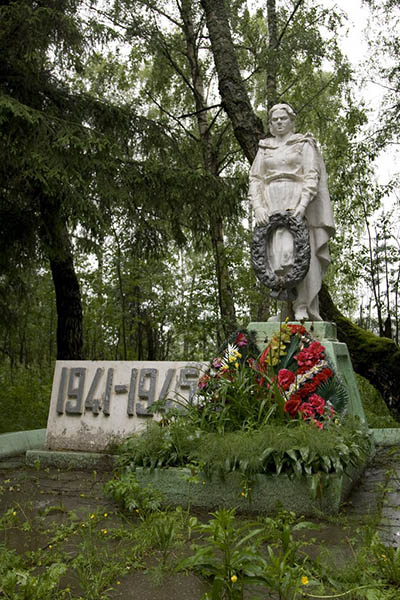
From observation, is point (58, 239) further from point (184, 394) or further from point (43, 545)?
point (43, 545)

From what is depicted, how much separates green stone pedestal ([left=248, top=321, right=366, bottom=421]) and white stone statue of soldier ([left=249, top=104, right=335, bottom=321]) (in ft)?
0.84

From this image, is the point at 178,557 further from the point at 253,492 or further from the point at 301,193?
the point at 301,193

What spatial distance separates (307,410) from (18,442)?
3.26 m

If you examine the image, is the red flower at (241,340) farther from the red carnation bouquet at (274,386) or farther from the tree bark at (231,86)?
the tree bark at (231,86)

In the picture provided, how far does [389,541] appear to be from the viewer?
2.47m

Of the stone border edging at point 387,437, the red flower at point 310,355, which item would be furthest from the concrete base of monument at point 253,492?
the stone border edging at point 387,437

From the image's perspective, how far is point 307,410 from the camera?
11.9 ft

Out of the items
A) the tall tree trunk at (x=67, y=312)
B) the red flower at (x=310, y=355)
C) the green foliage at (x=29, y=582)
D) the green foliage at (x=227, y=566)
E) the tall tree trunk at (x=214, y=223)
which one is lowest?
the green foliage at (x=29, y=582)

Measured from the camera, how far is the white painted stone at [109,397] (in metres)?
4.77

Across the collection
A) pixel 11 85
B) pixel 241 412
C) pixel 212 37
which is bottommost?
pixel 241 412

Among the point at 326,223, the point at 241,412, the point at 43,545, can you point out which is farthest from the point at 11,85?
the point at 43,545

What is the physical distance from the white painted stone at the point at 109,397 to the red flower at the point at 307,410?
1.23 m

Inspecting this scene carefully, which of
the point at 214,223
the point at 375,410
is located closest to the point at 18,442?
the point at 214,223

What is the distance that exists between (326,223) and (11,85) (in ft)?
14.0
